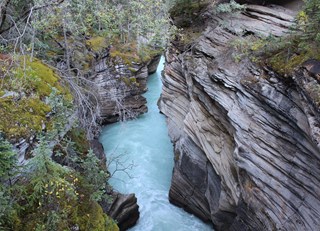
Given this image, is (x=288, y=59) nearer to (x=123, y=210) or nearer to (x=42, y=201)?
(x=42, y=201)

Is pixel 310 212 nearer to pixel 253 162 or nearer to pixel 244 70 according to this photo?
pixel 253 162

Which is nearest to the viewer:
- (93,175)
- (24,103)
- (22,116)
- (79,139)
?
(22,116)

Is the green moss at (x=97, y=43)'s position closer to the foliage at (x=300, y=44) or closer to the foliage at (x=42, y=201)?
the foliage at (x=300, y=44)

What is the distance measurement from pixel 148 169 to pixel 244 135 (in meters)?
7.89

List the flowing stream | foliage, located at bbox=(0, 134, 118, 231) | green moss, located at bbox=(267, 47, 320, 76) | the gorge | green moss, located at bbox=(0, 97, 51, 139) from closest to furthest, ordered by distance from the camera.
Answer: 1. foliage, located at bbox=(0, 134, 118, 231)
2. the gorge
3. green moss, located at bbox=(0, 97, 51, 139)
4. green moss, located at bbox=(267, 47, 320, 76)
5. the flowing stream

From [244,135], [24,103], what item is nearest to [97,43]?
[24,103]

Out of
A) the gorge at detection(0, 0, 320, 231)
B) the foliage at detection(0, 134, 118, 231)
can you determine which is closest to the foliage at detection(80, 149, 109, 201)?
the gorge at detection(0, 0, 320, 231)

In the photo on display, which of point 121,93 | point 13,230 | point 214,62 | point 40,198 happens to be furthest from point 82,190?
point 121,93

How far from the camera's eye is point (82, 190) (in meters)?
6.92

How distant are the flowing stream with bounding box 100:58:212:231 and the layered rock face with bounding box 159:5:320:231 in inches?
28.1

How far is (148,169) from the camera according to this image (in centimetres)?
1512

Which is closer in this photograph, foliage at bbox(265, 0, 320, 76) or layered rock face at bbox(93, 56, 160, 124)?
foliage at bbox(265, 0, 320, 76)

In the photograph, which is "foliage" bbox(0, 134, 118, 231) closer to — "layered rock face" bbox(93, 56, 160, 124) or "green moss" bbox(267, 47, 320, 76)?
"green moss" bbox(267, 47, 320, 76)

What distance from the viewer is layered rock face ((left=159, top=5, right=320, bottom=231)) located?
6.57 meters
